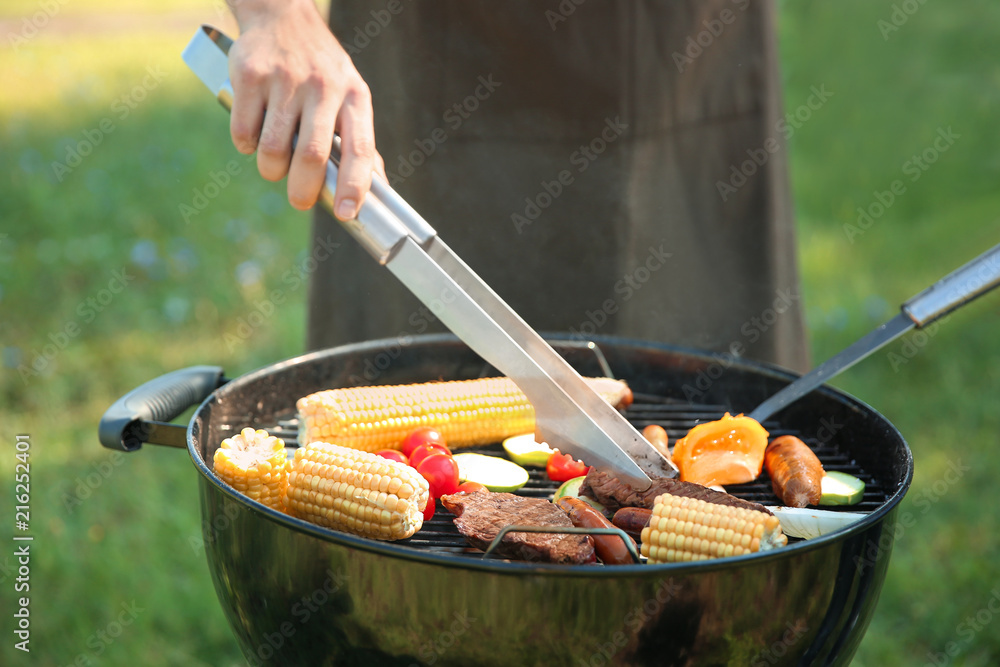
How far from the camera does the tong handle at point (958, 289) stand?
6.06 feet

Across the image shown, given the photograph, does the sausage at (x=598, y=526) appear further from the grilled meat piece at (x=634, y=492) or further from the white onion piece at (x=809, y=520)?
the white onion piece at (x=809, y=520)

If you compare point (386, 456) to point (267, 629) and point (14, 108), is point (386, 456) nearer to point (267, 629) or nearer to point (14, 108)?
point (267, 629)

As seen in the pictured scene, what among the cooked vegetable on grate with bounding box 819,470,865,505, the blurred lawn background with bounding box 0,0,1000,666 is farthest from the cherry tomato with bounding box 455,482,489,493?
the blurred lawn background with bounding box 0,0,1000,666

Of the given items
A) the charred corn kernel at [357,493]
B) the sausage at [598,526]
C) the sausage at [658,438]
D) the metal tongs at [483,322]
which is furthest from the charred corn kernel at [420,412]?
the sausage at [598,526]

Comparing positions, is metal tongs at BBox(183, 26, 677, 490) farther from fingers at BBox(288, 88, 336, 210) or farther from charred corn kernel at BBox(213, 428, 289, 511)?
charred corn kernel at BBox(213, 428, 289, 511)

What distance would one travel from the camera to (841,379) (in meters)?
4.73

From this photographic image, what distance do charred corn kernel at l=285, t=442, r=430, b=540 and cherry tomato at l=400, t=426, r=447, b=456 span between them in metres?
0.34

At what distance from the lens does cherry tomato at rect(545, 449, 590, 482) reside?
200 centimetres

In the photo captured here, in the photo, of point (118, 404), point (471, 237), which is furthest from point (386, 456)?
point (471, 237)

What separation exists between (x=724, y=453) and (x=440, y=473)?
63 cm

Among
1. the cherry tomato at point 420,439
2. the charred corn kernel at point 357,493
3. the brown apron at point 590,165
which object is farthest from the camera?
the brown apron at point 590,165

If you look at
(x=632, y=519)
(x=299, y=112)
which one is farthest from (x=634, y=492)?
(x=299, y=112)

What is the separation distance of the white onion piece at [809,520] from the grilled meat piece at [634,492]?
0.08m

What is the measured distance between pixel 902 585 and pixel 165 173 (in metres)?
5.63
